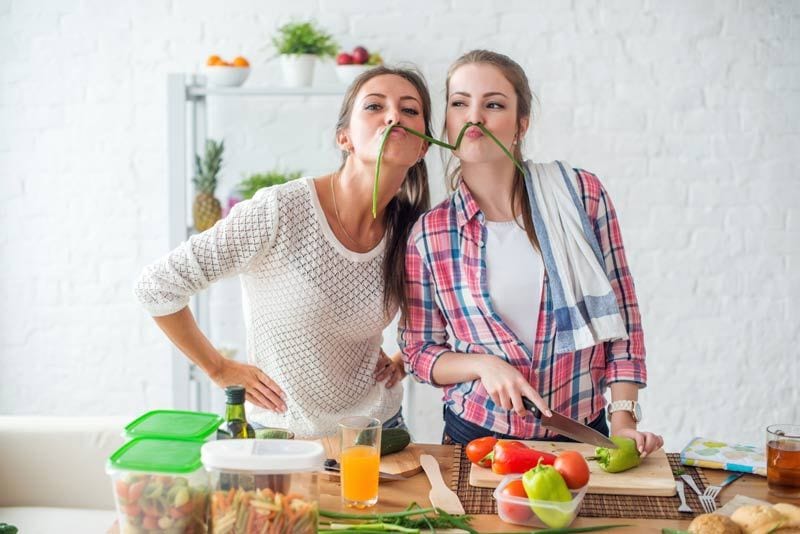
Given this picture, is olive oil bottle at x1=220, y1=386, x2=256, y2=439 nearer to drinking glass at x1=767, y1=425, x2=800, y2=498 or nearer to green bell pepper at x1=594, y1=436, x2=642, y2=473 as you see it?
green bell pepper at x1=594, y1=436, x2=642, y2=473

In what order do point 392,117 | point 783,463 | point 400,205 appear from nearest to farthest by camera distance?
point 783,463, point 392,117, point 400,205

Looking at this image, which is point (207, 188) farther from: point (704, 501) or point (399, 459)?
point (704, 501)

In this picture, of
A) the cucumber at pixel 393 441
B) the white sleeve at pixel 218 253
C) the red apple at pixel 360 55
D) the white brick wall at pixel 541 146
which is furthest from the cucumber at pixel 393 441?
the white brick wall at pixel 541 146

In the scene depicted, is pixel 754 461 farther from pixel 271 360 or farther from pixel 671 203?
pixel 671 203

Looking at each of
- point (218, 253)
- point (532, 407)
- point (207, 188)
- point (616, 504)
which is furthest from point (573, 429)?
point (207, 188)

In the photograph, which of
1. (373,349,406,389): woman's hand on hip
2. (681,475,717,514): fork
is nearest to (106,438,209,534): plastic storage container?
(681,475,717,514): fork

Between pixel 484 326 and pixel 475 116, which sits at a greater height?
pixel 475 116

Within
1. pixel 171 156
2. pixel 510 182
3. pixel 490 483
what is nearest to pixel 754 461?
pixel 490 483

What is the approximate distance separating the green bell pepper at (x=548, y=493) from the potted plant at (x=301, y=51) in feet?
7.68

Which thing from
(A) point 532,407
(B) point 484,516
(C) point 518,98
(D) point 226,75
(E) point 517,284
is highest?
(D) point 226,75

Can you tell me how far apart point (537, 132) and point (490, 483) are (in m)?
2.36

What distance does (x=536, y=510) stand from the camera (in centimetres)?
148

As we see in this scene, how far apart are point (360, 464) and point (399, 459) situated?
257mm

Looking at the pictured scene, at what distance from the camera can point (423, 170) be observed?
233 centimetres
